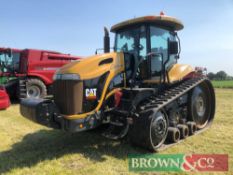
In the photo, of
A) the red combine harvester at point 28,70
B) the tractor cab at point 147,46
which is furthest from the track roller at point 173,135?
the red combine harvester at point 28,70

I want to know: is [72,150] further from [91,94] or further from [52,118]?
[91,94]

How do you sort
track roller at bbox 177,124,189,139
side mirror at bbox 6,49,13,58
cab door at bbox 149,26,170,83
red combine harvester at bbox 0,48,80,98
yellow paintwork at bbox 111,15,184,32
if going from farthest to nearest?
side mirror at bbox 6,49,13,58 < red combine harvester at bbox 0,48,80,98 < cab door at bbox 149,26,170,83 < track roller at bbox 177,124,189,139 < yellow paintwork at bbox 111,15,184,32

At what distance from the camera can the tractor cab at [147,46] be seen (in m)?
5.63

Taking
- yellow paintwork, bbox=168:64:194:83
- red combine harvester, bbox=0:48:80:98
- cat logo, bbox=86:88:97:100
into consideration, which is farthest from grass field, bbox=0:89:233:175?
red combine harvester, bbox=0:48:80:98

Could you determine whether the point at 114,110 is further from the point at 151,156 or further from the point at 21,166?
the point at 21,166

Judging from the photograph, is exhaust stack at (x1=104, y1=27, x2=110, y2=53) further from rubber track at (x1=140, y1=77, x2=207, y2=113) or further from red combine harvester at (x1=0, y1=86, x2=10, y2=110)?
red combine harvester at (x1=0, y1=86, x2=10, y2=110)

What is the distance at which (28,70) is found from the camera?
480 inches

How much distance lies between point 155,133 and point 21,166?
252 centimetres

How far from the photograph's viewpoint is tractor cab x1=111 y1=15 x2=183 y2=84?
5629mm

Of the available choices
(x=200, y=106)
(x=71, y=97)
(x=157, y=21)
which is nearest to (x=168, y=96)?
(x=157, y=21)

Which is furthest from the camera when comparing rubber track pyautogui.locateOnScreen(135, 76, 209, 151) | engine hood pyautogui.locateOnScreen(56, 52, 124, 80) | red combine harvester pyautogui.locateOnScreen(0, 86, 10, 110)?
red combine harvester pyautogui.locateOnScreen(0, 86, 10, 110)

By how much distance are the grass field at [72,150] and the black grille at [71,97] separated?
35.7 inches

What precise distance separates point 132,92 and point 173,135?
1.29 meters

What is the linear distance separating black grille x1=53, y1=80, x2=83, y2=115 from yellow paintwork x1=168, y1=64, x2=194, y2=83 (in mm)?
2470
